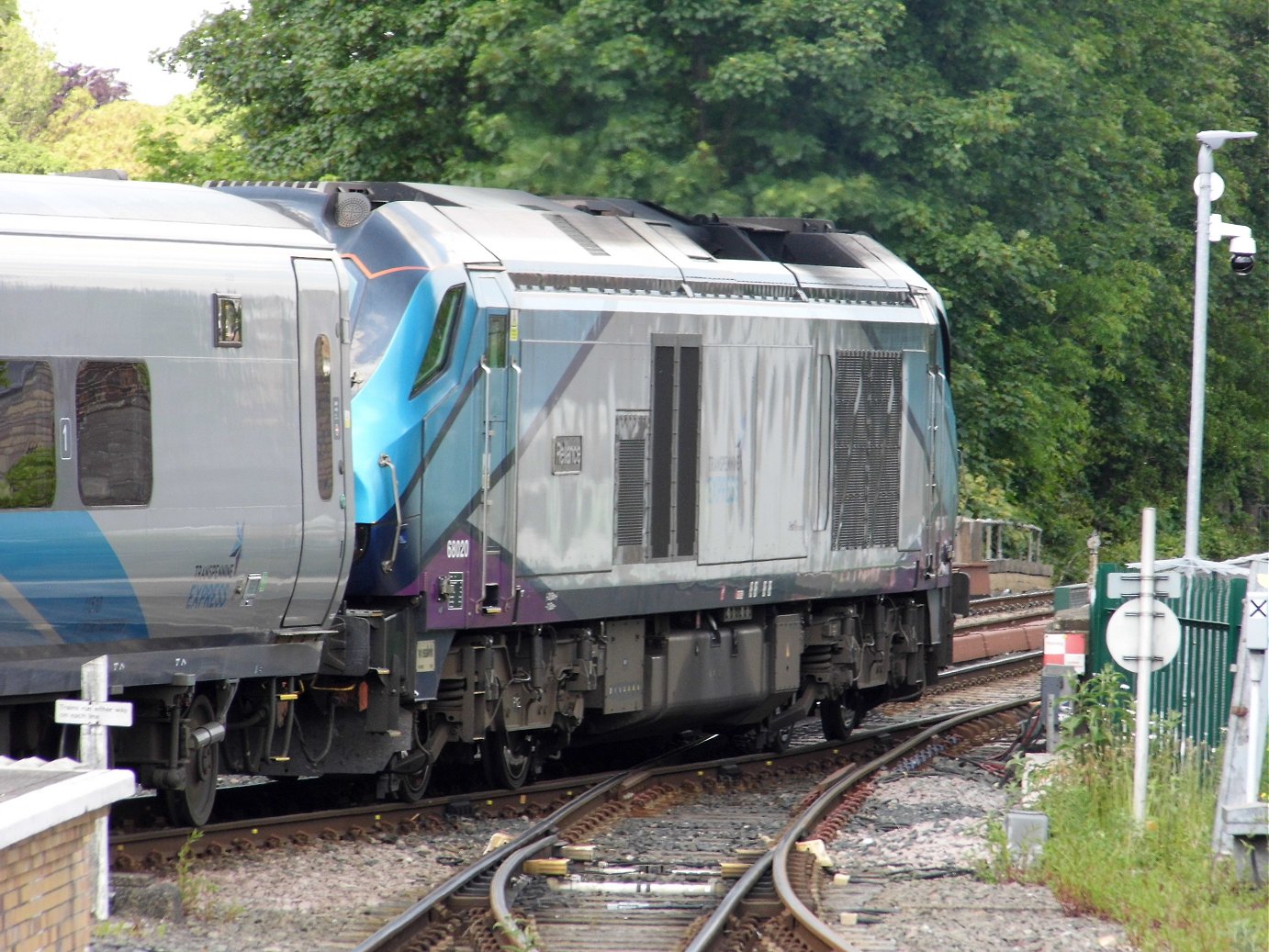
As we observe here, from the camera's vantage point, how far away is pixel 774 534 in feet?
45.3

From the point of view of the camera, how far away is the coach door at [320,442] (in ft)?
33.4

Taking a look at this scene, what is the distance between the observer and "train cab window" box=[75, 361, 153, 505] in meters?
9.17

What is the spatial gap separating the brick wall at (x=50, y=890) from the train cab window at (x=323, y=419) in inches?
123

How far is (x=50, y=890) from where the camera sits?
6.88 metres

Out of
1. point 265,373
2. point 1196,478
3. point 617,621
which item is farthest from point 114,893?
point 1196,478

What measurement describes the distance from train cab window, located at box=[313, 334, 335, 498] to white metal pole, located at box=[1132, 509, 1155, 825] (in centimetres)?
432

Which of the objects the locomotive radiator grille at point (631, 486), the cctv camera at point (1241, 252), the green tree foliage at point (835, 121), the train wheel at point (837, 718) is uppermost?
the green tree foliage at point (835, 121)

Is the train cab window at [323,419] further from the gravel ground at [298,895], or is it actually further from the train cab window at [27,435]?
the gravel ground at [298,895]

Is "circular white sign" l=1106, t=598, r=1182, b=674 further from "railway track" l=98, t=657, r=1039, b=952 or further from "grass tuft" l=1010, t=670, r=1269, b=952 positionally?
"railway track" l=98, t=657, r=1039, b=952

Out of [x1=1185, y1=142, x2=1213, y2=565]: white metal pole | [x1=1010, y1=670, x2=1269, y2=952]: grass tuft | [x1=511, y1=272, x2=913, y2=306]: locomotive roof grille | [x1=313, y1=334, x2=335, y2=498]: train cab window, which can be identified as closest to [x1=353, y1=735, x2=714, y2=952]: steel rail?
[x1=313, y1=334, x2=335, y2=498]: train cab window

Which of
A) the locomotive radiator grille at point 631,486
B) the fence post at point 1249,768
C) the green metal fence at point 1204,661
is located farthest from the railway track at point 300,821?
the fence post at point 1249,768

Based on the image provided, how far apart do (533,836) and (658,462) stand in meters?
2.96

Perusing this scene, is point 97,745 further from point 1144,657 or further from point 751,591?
point 751,591

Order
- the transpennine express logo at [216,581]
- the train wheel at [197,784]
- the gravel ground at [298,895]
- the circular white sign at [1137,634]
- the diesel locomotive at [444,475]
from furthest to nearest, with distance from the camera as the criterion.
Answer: the circular white sign at [1137,634] < the train wheel at [197,784] < the transpennine express logo at [216,581] < the diesel locomotive at [444,475] < the gravel ground at [298,895]
